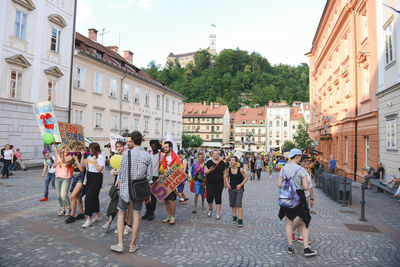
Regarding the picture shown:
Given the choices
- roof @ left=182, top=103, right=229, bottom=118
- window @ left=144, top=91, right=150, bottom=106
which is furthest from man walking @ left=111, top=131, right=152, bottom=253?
roof @ left=182, top=103, right=229, bottom=118

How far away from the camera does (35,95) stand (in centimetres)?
1923

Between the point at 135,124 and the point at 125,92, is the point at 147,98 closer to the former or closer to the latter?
the point at 135,124

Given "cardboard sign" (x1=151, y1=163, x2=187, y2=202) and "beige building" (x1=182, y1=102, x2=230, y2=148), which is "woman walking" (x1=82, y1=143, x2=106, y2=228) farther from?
"beige building" (x1=182, y1=102, x2=230, y2=148)

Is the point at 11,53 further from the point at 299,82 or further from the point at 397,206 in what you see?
the point at 299,82

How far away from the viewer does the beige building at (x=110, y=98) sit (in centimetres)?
2408

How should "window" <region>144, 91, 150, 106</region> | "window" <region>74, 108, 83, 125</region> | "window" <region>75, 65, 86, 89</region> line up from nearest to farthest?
"window" <region>74, 108, 83, 125</region> → "window" <region>75, 65, 86, 89</region> → "window" <region>144, 91, 150, 106</region>

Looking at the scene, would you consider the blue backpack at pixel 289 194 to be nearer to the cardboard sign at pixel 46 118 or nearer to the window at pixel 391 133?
the cardboard sign at pixel 46 118

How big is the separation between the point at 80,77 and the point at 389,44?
22212 mm

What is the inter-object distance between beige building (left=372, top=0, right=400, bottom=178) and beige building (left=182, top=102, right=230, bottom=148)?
6422 centimetres

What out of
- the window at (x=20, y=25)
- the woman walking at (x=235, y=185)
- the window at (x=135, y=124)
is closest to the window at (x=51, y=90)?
the window at (x=20, y=25)

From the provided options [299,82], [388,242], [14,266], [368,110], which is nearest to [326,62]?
[368,110]

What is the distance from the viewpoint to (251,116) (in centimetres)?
8094

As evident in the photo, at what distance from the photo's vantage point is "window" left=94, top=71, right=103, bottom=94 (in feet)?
84.4

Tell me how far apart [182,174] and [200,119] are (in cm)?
7459
